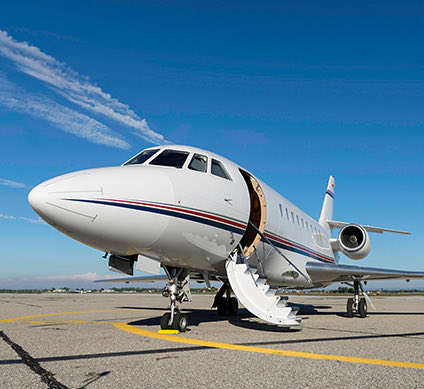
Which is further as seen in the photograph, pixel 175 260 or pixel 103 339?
pixel 175 260

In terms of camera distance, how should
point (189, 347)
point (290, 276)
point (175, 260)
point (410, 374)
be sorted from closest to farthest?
1. point (410, 374)
2. point (189, 347)
3. point (175, 260)
4. point (290, 276)

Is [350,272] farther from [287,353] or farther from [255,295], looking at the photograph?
[287,353]

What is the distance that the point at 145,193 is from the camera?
626cm

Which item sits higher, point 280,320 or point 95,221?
point 95,221

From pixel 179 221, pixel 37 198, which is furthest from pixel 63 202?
pixel 179 221

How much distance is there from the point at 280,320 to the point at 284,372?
11.5 ft

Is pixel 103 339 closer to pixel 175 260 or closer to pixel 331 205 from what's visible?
pixel 175 260

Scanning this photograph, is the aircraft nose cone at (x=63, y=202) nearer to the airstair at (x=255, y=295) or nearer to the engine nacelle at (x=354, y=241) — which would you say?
the airstair at (x=255, y=295)

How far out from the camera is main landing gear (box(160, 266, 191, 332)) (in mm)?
7289

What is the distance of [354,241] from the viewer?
49.8 ft

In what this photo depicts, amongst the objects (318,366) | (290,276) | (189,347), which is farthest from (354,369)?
(290,276)

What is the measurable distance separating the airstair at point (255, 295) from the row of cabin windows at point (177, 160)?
5.97 ft

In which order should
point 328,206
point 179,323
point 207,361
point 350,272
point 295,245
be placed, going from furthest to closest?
point 328,206 < point 350,272 < point 295,245 < point 179,323 < point 207,361

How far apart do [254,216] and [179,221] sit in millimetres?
3561
